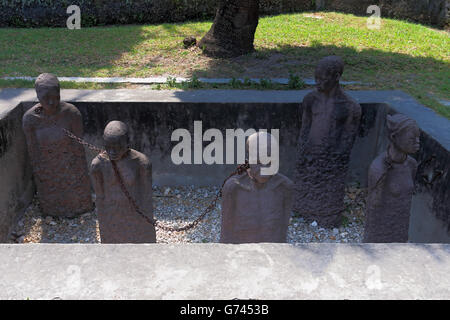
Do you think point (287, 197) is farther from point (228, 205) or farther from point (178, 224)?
point (178, 224)

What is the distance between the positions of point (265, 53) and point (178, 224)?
4.89m

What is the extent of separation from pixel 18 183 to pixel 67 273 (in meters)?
3.35

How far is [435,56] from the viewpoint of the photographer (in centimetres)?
923

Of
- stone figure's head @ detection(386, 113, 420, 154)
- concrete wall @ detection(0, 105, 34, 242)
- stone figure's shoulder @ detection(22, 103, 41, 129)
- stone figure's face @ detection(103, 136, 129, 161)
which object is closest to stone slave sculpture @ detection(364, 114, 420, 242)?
stone figure's head @ detection(386, 113, 420, 154)

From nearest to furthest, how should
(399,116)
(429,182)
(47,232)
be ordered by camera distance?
(399,116) < (429,182) < (47,232)

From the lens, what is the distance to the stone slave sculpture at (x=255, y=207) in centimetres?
335

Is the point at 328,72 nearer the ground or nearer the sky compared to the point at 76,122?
nearer the sky

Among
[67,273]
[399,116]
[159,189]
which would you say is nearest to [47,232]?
[159,189]

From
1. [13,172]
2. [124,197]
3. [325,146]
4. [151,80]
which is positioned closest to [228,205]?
[124,197]

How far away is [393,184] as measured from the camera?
3697mm

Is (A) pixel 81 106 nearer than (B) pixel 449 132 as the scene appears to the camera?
No

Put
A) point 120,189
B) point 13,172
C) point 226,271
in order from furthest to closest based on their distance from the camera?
point 13,172 → point 120,189 → point 226,271

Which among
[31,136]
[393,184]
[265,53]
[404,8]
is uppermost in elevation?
[404,8]
